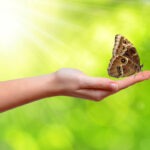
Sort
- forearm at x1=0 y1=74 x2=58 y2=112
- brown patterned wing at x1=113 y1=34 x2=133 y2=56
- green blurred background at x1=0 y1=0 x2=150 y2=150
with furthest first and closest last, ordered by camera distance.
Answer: green blurred background at x1=0 y1=0 x2=150 y2=150, brown patterned wing at x1=113 y1=34 x2=133 y2=56, forearm at x1=0 y1=74 x2=58 y2=112

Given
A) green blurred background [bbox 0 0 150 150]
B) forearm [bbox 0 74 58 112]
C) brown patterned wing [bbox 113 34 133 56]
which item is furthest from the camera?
green blurred background [bbox 0 0 150 150]

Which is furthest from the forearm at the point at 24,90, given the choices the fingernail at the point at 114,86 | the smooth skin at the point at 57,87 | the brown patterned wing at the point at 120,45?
the brown patterned wing at the point at 120,45

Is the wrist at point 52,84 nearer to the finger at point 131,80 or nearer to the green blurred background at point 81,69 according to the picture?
the finger at point 131,80

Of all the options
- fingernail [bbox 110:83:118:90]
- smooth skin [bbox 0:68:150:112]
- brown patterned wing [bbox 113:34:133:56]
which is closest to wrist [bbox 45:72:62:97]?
smooth skin [bbox 0:68:150:112]

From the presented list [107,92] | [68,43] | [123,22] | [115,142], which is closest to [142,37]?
[123,22]

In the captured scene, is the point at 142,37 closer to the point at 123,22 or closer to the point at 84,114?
the point at 123,22

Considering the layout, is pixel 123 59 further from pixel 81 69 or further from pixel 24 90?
pixel 81 69

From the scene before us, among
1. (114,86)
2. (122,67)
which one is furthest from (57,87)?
(122,67)

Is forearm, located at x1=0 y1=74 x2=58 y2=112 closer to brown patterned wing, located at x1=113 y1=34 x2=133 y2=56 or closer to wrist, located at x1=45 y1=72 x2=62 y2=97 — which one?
wrist, located at x1=45 y1=72 x2=62 y2=97
